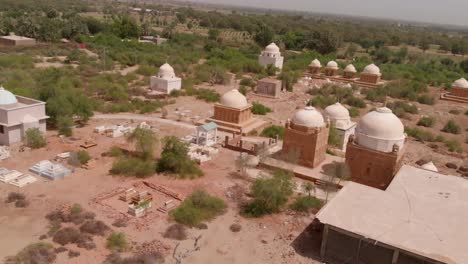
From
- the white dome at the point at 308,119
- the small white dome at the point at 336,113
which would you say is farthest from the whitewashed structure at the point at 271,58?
the white dome at the point at 308,119

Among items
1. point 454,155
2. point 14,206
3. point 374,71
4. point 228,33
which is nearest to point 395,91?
point 374,71

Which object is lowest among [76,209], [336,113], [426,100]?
[76,209]

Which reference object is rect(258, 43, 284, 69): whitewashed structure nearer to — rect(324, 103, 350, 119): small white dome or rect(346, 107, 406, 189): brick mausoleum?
rect(324, 103, 350, 119): small white dome

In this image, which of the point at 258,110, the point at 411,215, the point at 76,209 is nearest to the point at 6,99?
the point at 76,209

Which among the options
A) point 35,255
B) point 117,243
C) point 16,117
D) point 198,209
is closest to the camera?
point 35,255

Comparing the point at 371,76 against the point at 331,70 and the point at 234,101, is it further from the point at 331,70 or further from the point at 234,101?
the point at 234,101

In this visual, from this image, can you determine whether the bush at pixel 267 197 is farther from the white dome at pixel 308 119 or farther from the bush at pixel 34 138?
the bush at pixel 34 138
